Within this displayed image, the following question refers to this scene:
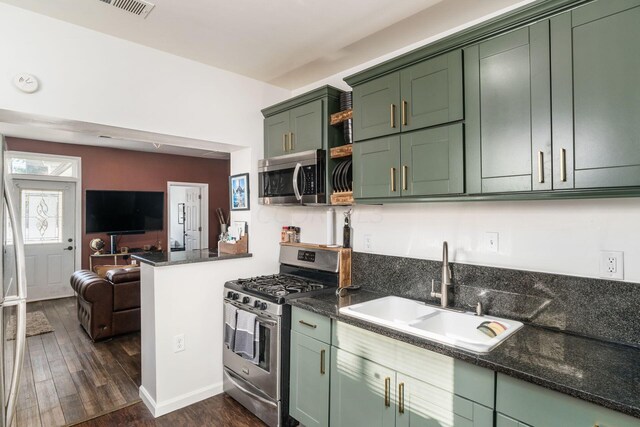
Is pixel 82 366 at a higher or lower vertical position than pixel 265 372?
lower

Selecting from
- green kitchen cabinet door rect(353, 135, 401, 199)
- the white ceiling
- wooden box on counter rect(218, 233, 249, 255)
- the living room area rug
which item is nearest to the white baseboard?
wooden box on counter rect(218, 233, 249, 255)

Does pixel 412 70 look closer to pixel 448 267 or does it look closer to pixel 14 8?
pixel 448 267

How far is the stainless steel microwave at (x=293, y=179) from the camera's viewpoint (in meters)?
2.56

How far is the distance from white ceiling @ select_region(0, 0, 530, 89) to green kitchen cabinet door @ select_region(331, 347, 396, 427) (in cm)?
196

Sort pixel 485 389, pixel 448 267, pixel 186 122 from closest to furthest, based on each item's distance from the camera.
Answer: pixel 485 389 → pixel 448 267 → pixel 186 122

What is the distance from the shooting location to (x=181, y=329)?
8.73 feet

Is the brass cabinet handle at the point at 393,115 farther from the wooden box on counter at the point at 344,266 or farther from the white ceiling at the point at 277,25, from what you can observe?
the wooden box on counter at the point at 344,266

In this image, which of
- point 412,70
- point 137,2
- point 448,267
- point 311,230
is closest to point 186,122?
point 137,2

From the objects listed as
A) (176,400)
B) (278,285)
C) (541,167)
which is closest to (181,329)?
(176,400)

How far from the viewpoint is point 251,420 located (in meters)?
2.48

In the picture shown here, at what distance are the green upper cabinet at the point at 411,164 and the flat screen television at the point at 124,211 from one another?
5.58 meters

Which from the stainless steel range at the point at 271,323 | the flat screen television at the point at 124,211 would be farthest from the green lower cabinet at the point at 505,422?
the flat screen television at the point at 124,211

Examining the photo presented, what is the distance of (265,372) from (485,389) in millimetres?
1474

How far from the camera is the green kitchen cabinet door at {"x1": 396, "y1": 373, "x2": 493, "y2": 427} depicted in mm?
1426
